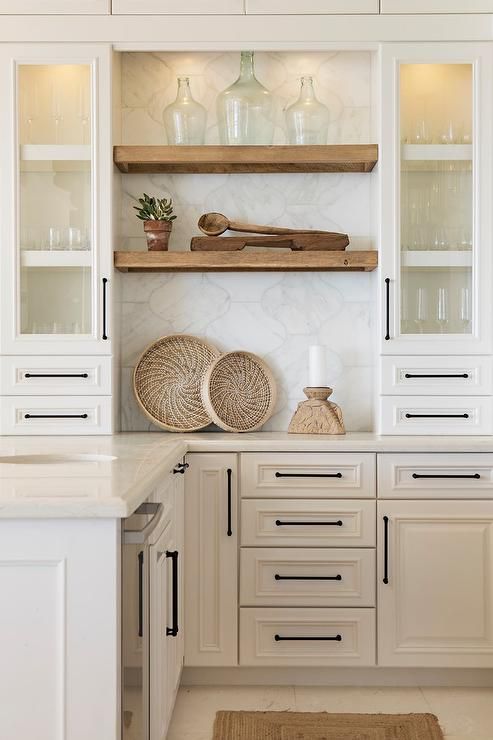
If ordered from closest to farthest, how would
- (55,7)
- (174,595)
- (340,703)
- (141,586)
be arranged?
1. (141,586)
2. (174,595)
3. (340,703)
4. (55,7)

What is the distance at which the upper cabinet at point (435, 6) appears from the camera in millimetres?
3139

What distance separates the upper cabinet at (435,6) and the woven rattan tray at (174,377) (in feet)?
4.83

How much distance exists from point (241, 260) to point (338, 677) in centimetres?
158

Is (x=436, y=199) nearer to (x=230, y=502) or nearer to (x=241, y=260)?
(x=241, y=260)

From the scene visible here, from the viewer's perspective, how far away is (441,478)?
9.60 feet

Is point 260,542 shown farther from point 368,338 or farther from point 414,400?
point 368,338

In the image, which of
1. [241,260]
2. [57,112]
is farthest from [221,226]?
[57,112]

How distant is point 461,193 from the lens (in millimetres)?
3184

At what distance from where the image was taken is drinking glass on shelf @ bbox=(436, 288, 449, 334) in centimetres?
318

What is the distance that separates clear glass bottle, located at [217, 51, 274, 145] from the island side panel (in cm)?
215

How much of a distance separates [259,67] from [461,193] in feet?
3.28

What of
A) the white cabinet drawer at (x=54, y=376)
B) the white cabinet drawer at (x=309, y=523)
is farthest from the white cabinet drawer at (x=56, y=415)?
the white cabinet drawer at (x=309, y=523)

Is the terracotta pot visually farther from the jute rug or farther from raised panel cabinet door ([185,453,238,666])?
the jute rug

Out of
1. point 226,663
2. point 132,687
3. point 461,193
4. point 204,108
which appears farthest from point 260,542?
point 204,108
